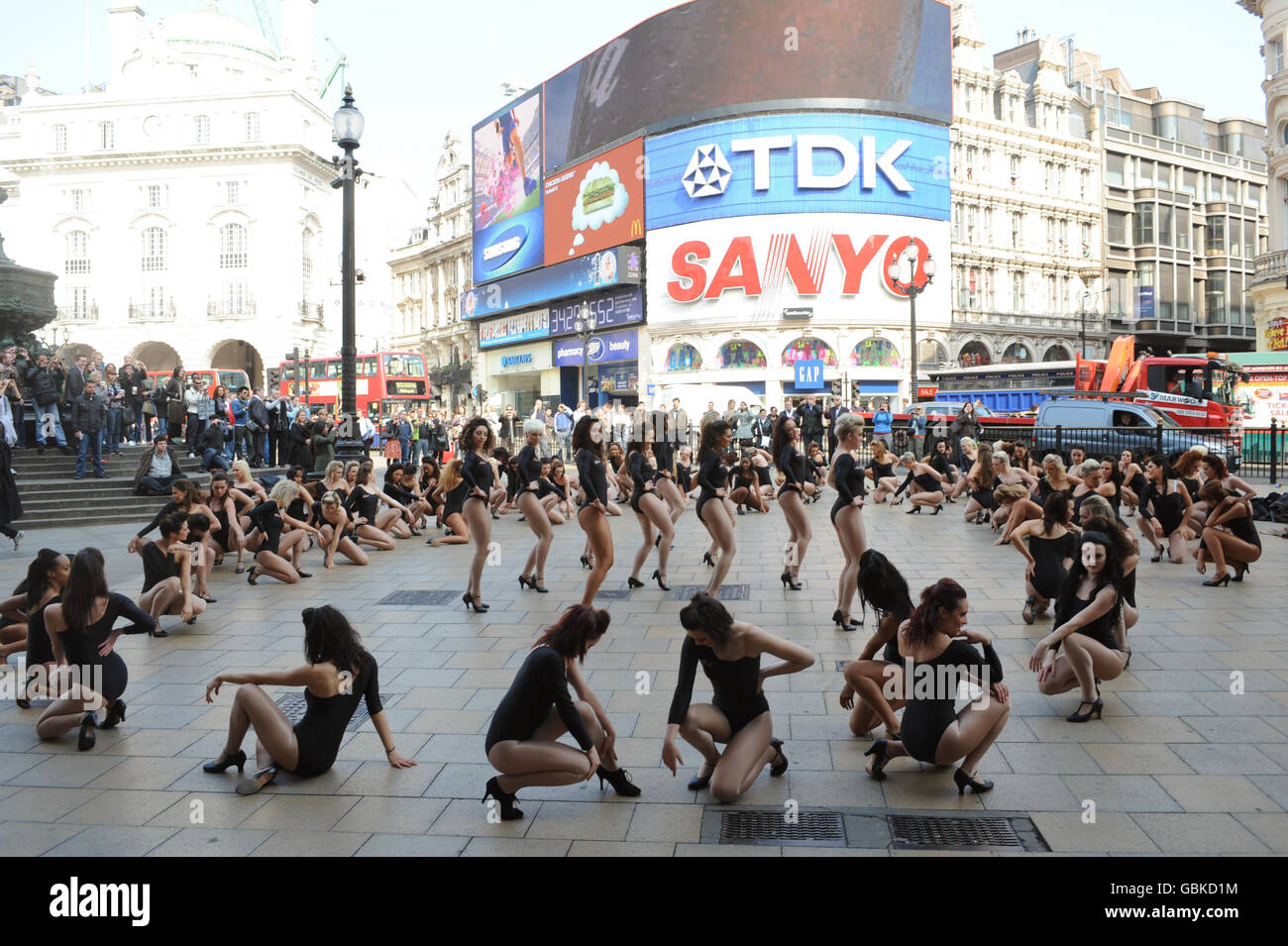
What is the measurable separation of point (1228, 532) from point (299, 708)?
9225mm

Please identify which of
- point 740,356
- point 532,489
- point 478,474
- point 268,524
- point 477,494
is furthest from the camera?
point 740,356

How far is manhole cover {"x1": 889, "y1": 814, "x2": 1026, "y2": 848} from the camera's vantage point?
168 inches

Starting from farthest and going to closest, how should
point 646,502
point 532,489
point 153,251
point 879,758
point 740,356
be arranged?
point 153,251 → point 740,356 → point 646,502 → point 532,489 → point 879,758

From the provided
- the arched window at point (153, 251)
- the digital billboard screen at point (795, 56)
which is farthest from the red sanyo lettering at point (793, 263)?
the arched window at point (153, 251)

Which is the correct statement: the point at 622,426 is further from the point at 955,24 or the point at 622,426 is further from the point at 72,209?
the point at 72,209

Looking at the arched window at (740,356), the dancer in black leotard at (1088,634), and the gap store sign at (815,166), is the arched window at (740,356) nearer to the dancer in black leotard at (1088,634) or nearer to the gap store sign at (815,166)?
the gap store sign at (815,166)

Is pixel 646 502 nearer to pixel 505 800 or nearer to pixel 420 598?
pixel 420 598

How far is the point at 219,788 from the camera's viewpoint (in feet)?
16.6

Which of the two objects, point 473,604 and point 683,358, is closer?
point 473,604

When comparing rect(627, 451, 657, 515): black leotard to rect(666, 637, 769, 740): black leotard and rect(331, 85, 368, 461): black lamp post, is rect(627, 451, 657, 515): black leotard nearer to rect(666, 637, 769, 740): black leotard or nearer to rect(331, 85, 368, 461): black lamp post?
rect(666, 637, 769, 740): black leotard

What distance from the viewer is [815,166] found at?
47.3 meters

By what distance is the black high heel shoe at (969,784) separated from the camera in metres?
4.77

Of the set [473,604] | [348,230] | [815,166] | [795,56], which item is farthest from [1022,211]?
[473,604]

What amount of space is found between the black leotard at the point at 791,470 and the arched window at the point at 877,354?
1587 inches
